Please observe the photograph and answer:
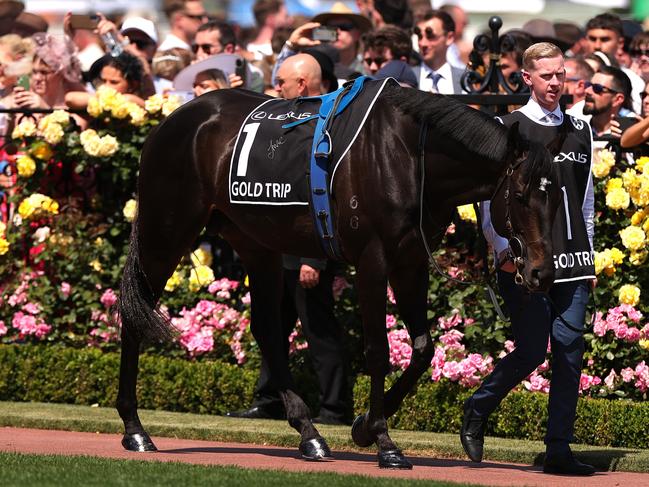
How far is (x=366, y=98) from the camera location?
26.9ft

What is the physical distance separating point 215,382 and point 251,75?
322cm

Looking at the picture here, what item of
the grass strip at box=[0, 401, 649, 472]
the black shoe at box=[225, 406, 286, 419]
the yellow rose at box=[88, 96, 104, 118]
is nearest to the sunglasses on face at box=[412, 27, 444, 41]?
the yellow rose at box=[88, 96, 104, 118]

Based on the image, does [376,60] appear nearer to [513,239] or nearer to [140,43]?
[140,43]

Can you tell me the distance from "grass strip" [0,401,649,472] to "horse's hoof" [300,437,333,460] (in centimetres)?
68

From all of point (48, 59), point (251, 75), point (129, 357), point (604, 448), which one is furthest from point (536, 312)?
point (48, 59)

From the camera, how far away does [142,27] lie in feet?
46.9

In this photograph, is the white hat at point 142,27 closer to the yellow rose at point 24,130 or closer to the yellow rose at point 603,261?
the yellow rose at point 24,130

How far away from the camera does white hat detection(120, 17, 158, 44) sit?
1429 centimetres

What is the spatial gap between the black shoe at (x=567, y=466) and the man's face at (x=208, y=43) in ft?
21.6

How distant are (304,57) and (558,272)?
9.58 ft

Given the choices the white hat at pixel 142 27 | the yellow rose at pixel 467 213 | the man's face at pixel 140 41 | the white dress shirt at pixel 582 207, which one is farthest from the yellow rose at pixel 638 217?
the white hat at pixel 142 27

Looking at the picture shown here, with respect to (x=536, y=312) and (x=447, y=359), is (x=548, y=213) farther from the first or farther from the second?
(x=447, y=359)

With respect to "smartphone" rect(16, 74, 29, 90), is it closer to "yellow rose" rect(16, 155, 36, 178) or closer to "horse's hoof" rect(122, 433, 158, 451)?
"yellow rose" rect(16, 155, 36, 178)

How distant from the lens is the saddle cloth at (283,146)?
816cm
